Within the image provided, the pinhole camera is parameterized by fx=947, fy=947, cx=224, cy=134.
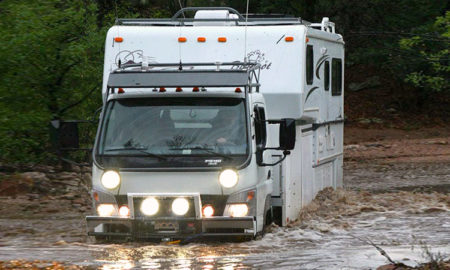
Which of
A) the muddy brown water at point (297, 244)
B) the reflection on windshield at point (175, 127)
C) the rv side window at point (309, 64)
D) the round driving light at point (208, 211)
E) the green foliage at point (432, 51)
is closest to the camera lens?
the muddy brown water at point (297, 244)

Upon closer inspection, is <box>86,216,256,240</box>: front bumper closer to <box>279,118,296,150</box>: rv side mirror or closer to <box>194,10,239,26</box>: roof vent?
<box>279,118,296,150</box>: rv side mirror

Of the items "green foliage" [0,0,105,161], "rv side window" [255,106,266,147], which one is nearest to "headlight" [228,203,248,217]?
"rv side window" [255,106,266,147]

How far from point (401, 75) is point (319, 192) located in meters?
22.3

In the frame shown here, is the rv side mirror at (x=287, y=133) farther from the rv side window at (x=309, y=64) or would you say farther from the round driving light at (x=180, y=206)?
the rv side window at (x=309, y=64)

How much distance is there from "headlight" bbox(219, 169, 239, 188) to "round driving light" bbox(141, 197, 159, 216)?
2.64 feet

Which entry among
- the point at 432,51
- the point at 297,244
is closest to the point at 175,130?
the point at 297,244

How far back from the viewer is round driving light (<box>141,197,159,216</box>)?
35.8 feet

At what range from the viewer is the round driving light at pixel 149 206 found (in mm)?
10914

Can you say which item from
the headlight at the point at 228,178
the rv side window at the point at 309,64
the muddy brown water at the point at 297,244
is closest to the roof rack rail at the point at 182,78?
the headlight at the point at 228,178

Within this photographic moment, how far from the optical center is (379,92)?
41.1 metres

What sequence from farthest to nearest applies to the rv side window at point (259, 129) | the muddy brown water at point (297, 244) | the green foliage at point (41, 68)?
the green foliage at point (41, 68) → the rv side window at point (259, 129) → the muddy brown water at point (297, 244)

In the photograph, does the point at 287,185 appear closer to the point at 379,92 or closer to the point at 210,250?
the point at 210,250

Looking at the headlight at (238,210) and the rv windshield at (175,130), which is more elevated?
the rv windshield at (175,130)

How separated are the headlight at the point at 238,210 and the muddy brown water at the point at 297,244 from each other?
38 centimetres
